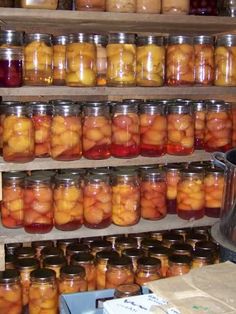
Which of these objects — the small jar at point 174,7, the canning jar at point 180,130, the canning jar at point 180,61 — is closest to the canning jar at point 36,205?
the canning jar at point 180,130

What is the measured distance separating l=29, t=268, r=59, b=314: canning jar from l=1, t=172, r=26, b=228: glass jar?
0.64 feet

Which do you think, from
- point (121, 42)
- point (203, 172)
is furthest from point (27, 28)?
point (203, 172)

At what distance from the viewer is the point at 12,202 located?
1764 millimetres

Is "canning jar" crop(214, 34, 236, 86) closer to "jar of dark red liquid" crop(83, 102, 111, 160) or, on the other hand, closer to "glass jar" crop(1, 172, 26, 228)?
"jar of dark red liquid" crop(83, 102, 111, 160)

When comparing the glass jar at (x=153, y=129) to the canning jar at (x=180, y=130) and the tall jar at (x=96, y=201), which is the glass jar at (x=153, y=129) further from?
the tall jar at (x=96, y=201)

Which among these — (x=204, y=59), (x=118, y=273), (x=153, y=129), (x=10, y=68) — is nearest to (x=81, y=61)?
(x=10, y=68)

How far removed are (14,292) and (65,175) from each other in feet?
1.39

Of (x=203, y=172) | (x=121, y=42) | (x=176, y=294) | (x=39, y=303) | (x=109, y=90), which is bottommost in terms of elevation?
(x=39, y=303)

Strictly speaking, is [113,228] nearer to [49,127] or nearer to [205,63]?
[49,127]

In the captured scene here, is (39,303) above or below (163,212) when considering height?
below

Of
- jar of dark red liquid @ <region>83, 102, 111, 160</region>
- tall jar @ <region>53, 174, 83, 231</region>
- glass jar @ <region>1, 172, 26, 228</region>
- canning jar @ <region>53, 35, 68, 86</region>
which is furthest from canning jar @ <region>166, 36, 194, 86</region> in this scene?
glass jar @ <region>1, 172, 26, 228</region>

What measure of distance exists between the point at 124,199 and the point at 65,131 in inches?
12.5

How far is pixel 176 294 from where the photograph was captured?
1.15 meters

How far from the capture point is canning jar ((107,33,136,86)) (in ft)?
5.70
